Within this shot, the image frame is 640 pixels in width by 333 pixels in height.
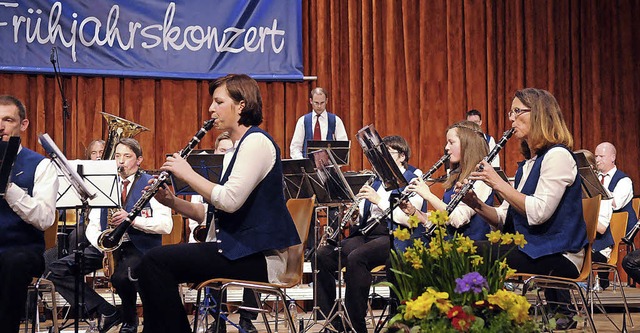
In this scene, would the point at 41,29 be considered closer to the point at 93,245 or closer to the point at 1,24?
the point at 1,24

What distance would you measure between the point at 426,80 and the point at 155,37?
310 centimetres

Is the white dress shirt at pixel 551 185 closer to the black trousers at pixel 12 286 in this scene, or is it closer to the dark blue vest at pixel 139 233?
the black trousers at pixel 12 286

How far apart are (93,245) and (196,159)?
5.09 ft

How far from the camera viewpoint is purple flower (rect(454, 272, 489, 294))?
2.90m

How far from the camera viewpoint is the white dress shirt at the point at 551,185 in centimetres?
414

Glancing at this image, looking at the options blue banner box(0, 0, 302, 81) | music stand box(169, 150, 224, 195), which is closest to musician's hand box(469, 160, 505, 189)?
music stand box(169, 150, 224, 195)

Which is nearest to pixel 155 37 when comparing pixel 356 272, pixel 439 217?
pixel 356 272

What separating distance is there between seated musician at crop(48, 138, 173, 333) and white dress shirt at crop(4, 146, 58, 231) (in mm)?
937

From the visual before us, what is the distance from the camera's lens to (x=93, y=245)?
6281 mm

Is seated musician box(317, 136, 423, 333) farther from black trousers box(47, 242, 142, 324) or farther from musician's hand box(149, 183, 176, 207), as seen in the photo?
musician's hand box(149, 183, 176, 207)

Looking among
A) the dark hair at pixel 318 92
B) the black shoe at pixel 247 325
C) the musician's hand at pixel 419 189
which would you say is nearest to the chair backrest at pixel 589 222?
the musician's hand at pixel 419 189

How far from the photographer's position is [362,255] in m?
5.69

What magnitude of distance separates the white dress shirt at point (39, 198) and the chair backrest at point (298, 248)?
3.97 feet

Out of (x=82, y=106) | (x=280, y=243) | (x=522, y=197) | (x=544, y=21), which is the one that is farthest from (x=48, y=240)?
(x=544, y=21)
